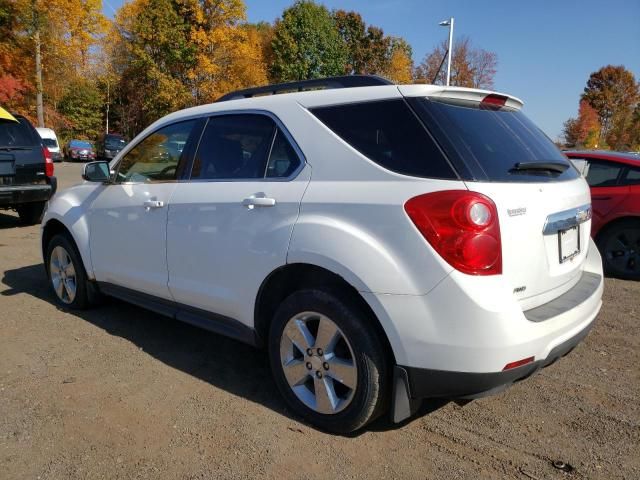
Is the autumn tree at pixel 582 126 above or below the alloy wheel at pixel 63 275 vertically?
above

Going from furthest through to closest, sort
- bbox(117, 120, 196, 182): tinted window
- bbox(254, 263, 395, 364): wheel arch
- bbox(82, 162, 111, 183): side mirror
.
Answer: bbox(82, 162, 111, 183): side mirror → bbox(117, 120, 196, 182): tinted window → bbox(254, 263, 395, 364): wheel arch

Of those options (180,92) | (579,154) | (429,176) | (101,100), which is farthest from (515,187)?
(101,100)

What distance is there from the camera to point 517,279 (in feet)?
7.51

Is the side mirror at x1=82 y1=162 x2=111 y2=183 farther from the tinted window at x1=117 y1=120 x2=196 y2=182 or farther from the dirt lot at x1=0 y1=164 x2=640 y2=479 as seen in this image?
the dirt lot at x1=0 y1=164 x2=640 y2=479

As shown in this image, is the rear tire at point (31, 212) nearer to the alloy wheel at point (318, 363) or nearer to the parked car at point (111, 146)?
the alloy wheel at point (318, 363)

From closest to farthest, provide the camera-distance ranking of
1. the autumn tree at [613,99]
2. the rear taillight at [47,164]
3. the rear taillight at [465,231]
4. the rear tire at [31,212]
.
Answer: the rear taillight at [465,231] < the rear taillight at [47,164] < the rear tire at [31,212] < the autumn tree at [613,99]

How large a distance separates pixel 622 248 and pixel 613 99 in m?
70.3

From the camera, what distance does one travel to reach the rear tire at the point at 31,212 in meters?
9.16

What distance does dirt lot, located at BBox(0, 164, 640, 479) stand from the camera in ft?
8.00

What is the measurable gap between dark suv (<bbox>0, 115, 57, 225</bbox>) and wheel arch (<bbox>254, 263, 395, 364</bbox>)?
22.3 feet

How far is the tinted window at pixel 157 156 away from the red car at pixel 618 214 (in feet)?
15.4

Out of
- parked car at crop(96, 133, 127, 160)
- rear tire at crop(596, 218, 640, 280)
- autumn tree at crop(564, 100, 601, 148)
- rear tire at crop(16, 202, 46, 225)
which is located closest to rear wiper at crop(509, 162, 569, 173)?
rear tire at crop(596, 218, 640, 280)

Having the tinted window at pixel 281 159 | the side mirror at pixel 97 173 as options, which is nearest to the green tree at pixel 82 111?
the side mirror at pixel 97 173

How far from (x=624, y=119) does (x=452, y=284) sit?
201 feet
